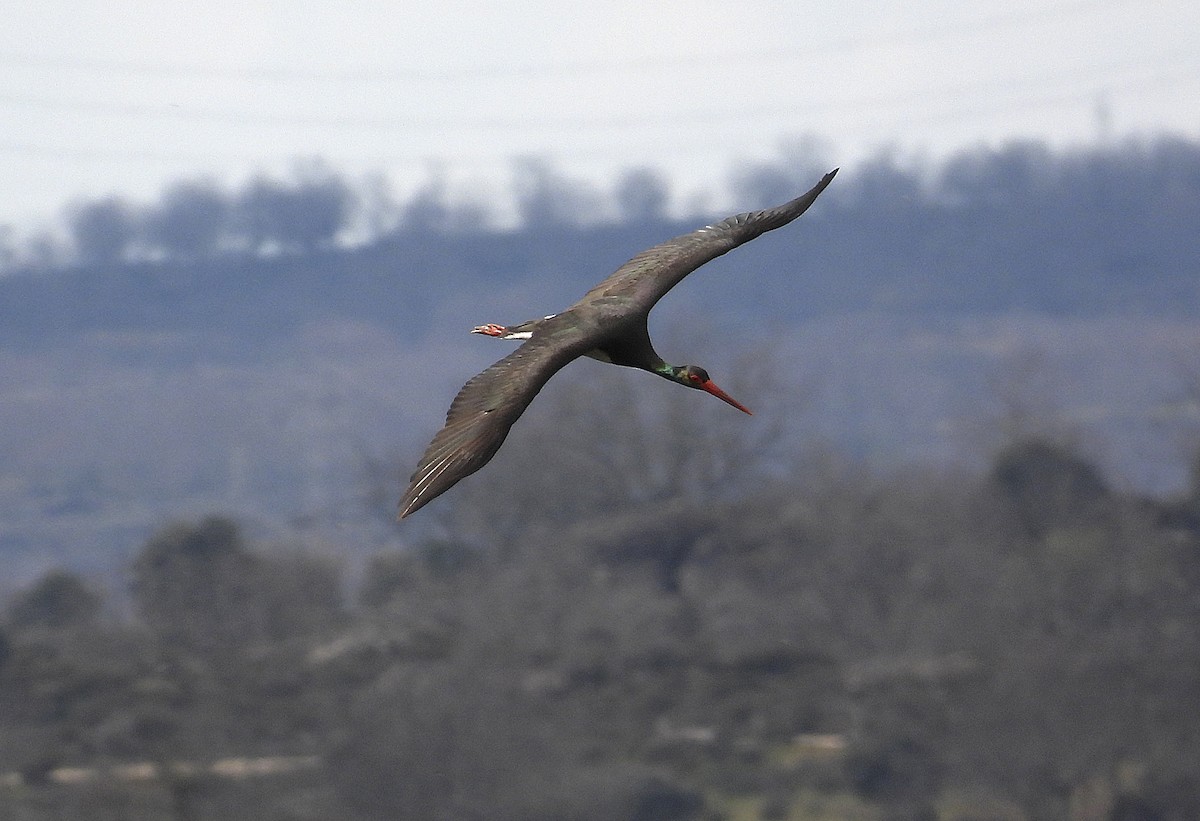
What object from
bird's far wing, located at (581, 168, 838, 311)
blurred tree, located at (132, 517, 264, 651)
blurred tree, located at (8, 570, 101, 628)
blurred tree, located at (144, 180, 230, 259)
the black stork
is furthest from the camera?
blurred tree, located at (144, 180, 230, 259)

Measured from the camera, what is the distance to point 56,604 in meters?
55.9

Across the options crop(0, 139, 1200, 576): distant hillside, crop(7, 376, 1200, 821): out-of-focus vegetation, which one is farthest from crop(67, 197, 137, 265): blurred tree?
crop(7, 376, 1200, 821): out-of-focus vegetation

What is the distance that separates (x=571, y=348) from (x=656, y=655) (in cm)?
4196

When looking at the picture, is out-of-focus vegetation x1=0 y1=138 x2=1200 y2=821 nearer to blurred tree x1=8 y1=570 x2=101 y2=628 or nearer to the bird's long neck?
blurred tree x1=8 y1=570 x2=101 y2=628

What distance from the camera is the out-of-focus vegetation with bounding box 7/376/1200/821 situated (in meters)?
41.3

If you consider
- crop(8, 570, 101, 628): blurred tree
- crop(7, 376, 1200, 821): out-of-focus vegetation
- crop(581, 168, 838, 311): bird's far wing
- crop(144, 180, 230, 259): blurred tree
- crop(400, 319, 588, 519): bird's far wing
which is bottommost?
crop(7, 376, 1200, 821): out-of-focus vegetation

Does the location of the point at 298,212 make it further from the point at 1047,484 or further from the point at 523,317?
the point at 1047,484

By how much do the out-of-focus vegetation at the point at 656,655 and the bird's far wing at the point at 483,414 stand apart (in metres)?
25.0

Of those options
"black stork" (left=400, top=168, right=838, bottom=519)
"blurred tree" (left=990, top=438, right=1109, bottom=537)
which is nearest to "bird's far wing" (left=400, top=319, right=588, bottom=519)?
"black stork" (left=400, top=168, right=838, bottom=519)

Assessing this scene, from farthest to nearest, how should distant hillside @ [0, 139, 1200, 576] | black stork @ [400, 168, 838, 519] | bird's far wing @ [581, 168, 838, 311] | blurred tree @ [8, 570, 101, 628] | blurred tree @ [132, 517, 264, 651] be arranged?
distant hillside @ [0, 139, 1200, 576] < blurred tree @ [8, 570, 101, 628] < blurred tree @ [132, 517, 264, 651] < bird's far wing @ [581, 168, 838, 311] < black stork @ [400, 168, 838, 519]

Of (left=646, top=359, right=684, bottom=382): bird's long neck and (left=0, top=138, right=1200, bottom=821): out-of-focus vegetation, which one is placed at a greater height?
(left=646, top=359, right=684, bottom=382): bird's long neck

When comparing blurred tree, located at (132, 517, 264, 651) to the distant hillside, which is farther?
the distant hillside

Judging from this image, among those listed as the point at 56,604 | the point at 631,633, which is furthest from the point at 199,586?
the point at 631,633

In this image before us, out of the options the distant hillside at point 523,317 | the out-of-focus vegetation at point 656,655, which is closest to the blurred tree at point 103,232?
the distant hillside at point 523,317
